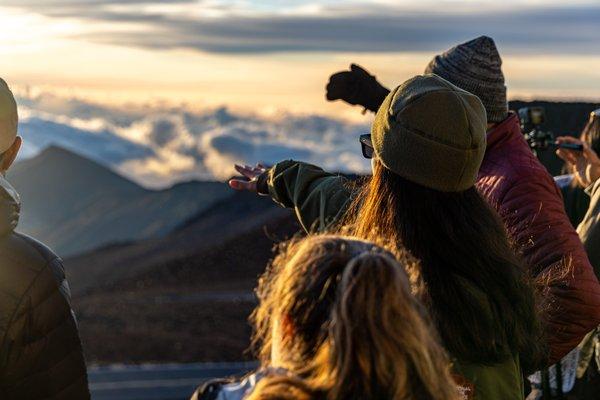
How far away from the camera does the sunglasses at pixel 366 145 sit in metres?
3.00

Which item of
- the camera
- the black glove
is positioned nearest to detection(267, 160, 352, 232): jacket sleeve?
the black glove

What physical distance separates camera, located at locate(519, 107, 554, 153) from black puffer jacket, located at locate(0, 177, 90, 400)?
9.61ft

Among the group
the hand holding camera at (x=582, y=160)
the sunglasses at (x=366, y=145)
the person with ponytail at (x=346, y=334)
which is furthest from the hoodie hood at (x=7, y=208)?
the hand holding camera at (x=582, y=160)

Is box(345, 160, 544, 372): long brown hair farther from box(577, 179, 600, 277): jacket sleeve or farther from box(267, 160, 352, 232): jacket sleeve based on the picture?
box(577, 179, 600, 277): jacket sleeve

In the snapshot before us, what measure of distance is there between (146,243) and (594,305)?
30.1 metres

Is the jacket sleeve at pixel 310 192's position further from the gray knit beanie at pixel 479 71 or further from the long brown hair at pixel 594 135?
the long brown hair at pixel 594 135

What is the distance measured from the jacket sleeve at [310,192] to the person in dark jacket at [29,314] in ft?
2.24

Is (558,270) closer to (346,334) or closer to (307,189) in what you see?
(307,189)

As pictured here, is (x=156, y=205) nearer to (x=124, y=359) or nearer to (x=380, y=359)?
(x=124, y=359)

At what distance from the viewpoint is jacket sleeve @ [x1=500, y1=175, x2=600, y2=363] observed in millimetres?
3180

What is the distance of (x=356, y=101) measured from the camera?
3.94m

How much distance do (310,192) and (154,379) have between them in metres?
10.7

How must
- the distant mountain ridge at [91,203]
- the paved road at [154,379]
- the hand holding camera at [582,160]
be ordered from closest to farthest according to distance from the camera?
the hand holding camera at [582,160] → the paved road at [154,379] → the distant mountain ridge at [91,203]

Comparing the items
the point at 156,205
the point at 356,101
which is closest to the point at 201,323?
the point at 356,101
